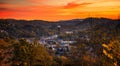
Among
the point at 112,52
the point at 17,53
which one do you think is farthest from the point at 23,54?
the point at 112,52

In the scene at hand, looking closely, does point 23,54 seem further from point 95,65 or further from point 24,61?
point 95,65

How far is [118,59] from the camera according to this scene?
22.0 meters

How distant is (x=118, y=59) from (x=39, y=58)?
46.3 feet

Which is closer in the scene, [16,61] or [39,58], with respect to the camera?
[16,61]

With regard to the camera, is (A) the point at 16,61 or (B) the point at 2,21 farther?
(B) the point at 2,21

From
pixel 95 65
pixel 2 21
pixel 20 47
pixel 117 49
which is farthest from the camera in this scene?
pixel 2 21

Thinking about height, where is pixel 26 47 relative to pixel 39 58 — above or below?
above

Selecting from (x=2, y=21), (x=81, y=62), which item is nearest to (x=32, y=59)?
(x=81, y=62)

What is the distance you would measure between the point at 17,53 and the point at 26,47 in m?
1.29

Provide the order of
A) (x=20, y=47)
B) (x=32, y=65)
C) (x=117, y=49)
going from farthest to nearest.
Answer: (x=32, y=65) → (x=20, y=47) → (x=117, y=49)

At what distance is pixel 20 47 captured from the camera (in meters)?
29.5

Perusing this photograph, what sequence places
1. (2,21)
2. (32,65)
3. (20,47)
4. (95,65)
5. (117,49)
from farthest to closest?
1. (2,21)
2. (95,65)
3. (32,65)
4. (20,47)
5. (117,49)

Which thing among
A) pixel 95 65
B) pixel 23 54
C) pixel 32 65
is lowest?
pixel 95 65

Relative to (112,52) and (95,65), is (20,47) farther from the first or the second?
(95,65)
